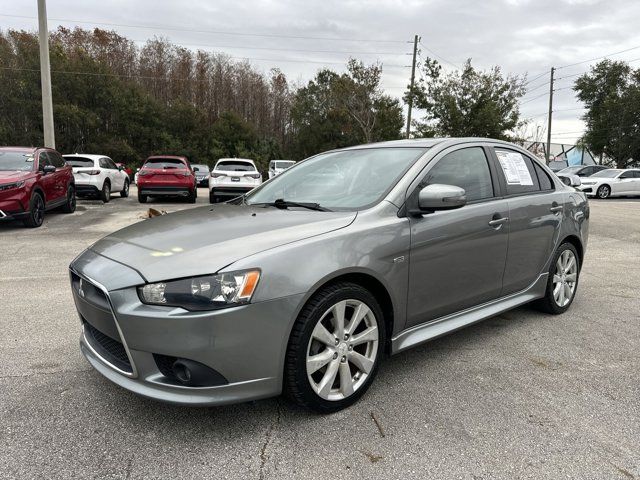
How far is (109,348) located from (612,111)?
4238 centimetres

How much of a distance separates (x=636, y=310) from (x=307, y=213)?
367cm

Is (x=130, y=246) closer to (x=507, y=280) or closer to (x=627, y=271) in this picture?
(x=507, y=280)

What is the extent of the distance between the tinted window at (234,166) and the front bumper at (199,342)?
42.8 feet

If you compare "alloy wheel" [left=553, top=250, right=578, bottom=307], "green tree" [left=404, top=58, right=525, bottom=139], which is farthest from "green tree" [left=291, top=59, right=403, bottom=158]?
"alloy wheel" [left=553, top=250, right=578, bottom=307]

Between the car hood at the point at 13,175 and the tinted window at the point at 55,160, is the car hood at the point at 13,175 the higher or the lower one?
the lower one

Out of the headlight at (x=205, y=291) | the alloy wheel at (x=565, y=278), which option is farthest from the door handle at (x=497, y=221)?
the headlight at (x=205, y=291)

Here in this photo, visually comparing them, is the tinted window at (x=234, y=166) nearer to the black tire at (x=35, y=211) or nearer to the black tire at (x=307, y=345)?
the black tire at (x=35, y=211)

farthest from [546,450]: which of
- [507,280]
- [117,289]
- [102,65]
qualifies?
[102,65]

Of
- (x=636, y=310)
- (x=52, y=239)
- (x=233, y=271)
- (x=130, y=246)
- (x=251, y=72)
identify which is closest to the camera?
(x=233, y=271)

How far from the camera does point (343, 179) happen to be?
3418mm

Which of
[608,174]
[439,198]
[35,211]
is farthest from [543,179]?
[608,174]

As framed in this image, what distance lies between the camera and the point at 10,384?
2943mm

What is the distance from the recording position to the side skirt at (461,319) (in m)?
2.97

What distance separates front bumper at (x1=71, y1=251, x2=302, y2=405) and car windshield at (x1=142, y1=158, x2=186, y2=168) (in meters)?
12.9
